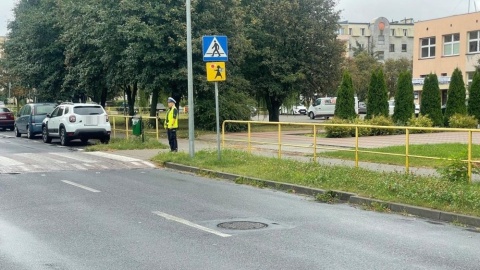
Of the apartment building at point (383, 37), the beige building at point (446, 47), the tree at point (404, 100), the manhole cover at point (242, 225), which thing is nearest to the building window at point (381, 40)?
the apartment building at point (383, 37)

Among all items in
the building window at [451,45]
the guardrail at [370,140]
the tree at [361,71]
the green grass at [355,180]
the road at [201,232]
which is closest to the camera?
the road at [201,232]

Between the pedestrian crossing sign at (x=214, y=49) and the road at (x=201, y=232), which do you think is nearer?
the road at (x=201, y=232)

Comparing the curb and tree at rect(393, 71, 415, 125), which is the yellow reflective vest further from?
tree at rect(393, 71, 415, 125)

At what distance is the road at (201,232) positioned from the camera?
6.74 meters

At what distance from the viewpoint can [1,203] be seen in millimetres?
10555

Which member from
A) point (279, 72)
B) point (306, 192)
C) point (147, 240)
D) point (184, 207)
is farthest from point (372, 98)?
point (147, 240)

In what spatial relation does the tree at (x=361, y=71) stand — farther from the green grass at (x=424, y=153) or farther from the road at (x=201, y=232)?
the road at (x=201, y=232)

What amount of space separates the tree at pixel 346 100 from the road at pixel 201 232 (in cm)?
1847

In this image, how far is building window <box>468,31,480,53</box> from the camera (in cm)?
5078

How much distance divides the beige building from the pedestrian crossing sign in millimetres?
38401

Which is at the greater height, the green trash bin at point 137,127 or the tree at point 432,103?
Answer: the tree at point 432,103

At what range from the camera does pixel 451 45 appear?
2105 inches

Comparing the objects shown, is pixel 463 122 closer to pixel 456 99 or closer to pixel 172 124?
pixel 456 99

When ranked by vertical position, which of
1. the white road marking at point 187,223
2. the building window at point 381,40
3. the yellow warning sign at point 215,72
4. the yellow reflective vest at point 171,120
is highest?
the building window at point 381,40
